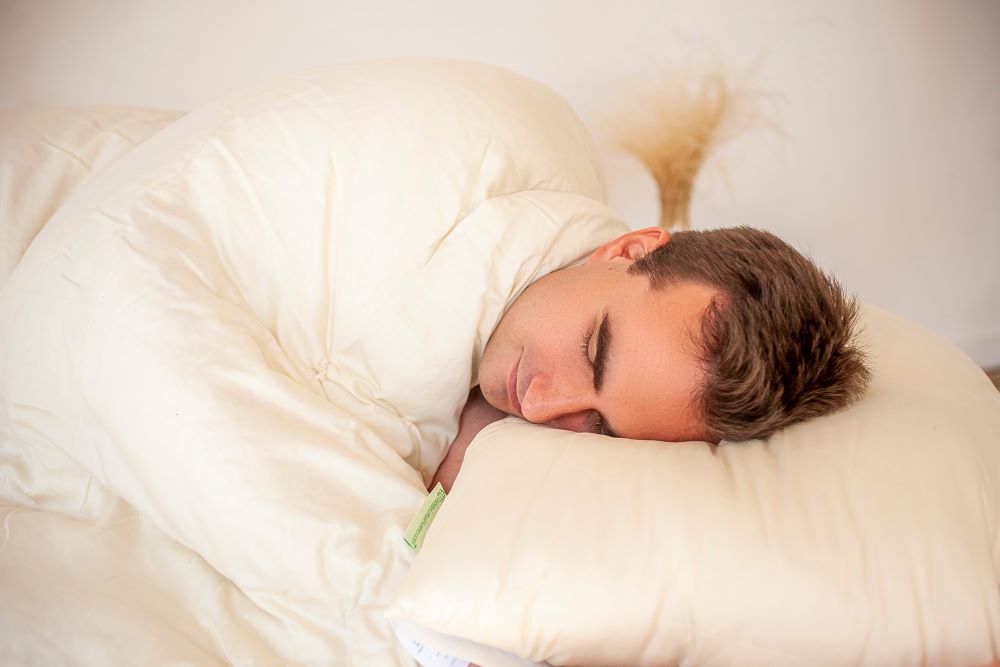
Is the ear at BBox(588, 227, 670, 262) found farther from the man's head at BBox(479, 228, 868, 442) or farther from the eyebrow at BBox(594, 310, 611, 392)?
the eyebrow at BBox(594, 310, 611, 392)

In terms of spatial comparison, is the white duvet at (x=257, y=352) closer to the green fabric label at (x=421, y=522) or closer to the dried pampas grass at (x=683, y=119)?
the green fabric label at (x=421, y=522)

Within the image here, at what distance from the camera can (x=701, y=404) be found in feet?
3.05

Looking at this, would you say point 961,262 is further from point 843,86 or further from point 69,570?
point 69,570

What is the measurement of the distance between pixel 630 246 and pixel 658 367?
319 mm

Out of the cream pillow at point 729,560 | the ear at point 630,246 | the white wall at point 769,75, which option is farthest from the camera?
the white wall at point 769,75

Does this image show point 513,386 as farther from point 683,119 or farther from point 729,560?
point 683,119

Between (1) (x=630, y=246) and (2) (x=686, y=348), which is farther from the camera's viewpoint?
(1) (x=630, y=246)

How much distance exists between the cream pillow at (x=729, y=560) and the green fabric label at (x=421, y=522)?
97 mm

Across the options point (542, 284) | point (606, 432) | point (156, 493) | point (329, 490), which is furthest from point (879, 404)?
point (156, 493)

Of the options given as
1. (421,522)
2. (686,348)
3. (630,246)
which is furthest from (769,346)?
(421,522)

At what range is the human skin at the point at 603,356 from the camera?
0.94m

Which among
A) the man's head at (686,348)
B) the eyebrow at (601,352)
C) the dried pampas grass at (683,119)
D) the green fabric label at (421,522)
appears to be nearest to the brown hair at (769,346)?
the man's head at (686,348)

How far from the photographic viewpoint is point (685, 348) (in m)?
0.93

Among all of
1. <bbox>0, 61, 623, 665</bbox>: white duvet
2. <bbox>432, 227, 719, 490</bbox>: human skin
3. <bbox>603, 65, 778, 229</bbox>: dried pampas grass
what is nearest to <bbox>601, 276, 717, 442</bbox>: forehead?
<bbox>432, 227, 719, 490</bbox>: human skin
